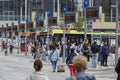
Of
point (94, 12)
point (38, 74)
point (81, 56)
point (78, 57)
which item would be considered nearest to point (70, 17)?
point (94, 12)

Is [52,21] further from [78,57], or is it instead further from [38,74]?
[78,57]

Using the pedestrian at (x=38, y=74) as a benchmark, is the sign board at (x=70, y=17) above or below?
below

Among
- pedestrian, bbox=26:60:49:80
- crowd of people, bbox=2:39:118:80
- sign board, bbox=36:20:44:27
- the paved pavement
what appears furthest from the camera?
sign board, bbox=36:20:44:27

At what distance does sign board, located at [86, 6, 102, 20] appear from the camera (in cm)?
3441

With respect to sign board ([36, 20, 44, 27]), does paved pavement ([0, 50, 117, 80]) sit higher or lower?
lower

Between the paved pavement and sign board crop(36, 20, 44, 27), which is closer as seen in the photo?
the paved pavement

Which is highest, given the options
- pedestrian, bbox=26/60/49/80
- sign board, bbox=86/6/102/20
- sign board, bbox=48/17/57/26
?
pedestrian, bbox=26/60/49/80

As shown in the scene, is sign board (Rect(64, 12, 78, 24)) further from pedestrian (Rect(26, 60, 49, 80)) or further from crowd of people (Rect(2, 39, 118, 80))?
pedestrian (Rect(26, 60, 49, 80))

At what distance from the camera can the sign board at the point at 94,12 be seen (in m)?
34.4

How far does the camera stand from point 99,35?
71.4 m

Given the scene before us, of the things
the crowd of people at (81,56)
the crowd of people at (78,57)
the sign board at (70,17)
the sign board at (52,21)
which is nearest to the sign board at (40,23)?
the sign board at (52,21)

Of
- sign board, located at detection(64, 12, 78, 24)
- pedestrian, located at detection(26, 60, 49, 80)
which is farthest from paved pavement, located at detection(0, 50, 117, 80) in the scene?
pedestrian, located at detection(26, 60, 49, 80)

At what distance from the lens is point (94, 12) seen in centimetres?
3512

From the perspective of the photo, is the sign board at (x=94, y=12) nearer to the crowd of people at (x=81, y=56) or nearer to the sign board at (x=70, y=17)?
the crowd of people at (x=81, y=56)
